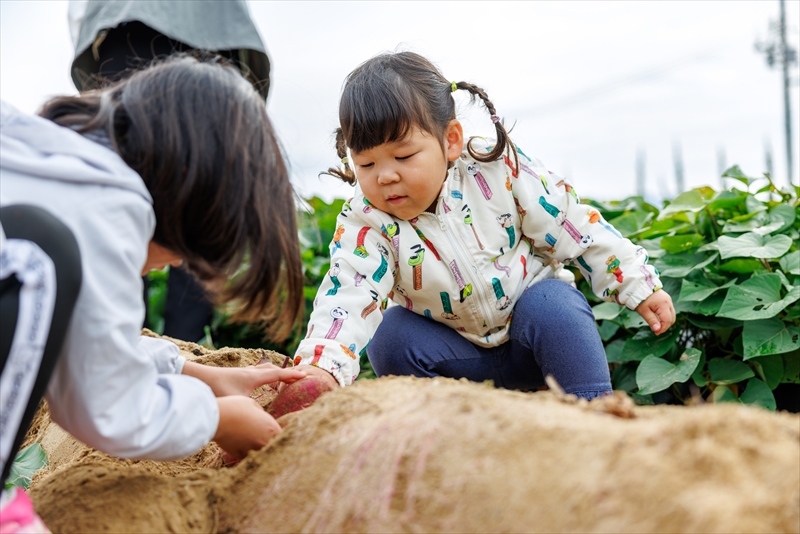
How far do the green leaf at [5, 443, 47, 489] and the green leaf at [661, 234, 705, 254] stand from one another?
86.2 inches

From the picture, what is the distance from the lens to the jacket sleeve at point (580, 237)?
2.26 metres

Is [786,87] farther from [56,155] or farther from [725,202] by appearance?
[56,155]

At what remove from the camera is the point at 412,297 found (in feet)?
7.59

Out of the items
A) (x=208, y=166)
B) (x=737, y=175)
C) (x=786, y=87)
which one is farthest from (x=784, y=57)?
(x=208, y=166)

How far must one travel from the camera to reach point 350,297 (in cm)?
207

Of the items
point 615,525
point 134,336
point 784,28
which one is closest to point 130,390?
point 134,336

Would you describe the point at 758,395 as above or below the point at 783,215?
below

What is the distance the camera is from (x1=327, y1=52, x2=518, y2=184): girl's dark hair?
2.05 metres

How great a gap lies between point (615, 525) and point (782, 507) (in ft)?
0.76

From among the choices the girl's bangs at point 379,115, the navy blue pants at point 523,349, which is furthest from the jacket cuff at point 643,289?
the girl's bangs at point 379,115

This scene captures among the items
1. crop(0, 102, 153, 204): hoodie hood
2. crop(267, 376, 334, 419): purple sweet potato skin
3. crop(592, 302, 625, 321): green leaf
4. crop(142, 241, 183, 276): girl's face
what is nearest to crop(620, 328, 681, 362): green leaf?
crop(592, 302, 625, 321): green leaf

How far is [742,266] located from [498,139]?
3.46ft

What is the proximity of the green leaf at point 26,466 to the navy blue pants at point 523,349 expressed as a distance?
3.24ft

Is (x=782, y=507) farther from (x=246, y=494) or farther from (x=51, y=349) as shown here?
(x=51, y=349)
